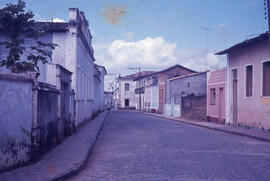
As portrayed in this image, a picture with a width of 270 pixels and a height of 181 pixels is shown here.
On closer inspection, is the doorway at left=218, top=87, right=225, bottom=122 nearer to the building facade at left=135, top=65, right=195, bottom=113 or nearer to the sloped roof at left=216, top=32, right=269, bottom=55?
the sloped roof at left=216, top=32, right=269, bottom=55

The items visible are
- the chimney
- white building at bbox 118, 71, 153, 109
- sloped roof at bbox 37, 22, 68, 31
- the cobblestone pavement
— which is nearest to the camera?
the cobblestone pavement

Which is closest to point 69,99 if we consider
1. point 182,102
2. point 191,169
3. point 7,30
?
point 7,30

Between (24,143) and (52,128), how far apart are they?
302cm

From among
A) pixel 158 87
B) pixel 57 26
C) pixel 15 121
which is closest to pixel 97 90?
pixel 158 87

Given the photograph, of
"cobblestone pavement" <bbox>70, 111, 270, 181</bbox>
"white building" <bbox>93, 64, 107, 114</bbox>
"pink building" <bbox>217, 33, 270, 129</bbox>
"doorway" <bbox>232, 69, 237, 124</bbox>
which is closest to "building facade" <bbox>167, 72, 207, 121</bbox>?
"doorway" <bbox>232, 69, 237, 124</bbox>

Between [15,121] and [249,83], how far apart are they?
1488cm

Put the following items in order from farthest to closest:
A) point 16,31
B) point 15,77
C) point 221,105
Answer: point 221,105 < point 16,31 < point 15,77

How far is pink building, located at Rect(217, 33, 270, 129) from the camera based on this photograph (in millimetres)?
16891

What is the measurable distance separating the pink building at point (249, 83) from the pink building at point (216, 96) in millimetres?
1174

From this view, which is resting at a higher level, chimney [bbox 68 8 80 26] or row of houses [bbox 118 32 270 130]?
chimney [bbox 68 8 80 26]

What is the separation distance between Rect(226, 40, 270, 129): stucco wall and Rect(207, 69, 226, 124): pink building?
145 cm

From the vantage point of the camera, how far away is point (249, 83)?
19.0 meters

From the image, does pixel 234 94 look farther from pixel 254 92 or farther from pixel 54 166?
pixel 54 166

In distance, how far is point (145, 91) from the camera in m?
57.1
